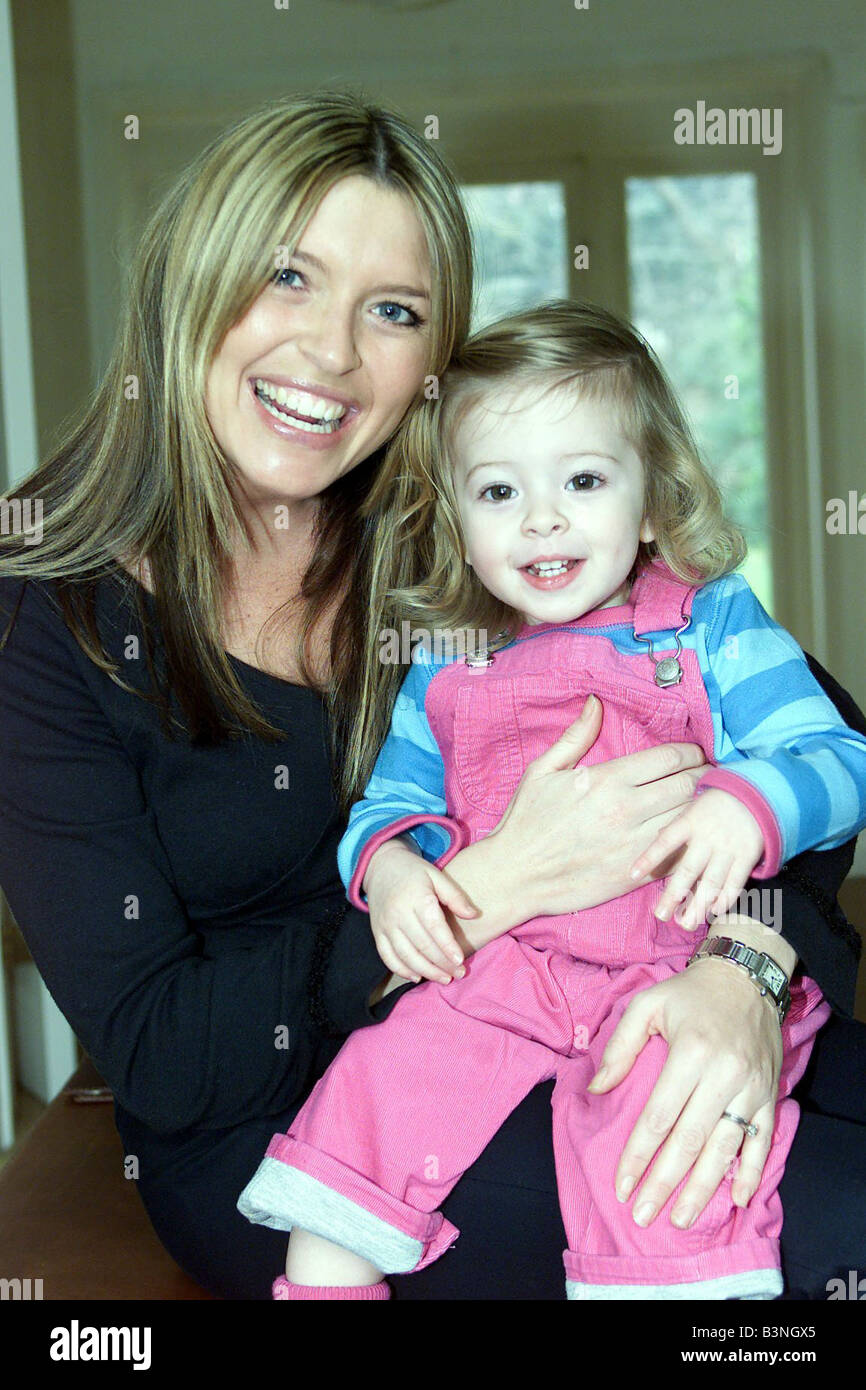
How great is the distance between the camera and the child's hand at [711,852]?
1149mm

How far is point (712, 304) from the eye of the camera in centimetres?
462

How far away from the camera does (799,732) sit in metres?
1.27

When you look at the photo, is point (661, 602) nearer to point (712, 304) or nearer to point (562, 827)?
point (562, 827)

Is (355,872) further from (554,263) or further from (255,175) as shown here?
(554,263)

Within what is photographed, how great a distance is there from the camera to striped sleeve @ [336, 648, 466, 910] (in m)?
1.37

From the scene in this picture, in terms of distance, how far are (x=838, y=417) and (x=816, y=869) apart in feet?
11.1

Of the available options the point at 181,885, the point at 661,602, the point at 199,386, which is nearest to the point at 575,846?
the point at 661,602

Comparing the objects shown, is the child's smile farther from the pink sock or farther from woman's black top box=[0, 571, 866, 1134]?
the pink sock

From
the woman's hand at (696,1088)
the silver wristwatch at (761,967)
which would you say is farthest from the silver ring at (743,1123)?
the silver wristwatch at (761,967)

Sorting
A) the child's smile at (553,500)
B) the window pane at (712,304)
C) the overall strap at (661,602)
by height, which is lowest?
the overall strap at (661,602)

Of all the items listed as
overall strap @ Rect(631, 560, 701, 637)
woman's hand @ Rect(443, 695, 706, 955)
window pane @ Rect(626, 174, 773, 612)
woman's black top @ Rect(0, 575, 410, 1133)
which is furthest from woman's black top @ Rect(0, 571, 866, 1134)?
window pane @ Rect(626, 174, 773, 612)

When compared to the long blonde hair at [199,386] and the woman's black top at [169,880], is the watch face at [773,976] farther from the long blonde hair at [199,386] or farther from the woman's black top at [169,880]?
the long blonde hair at [199,386]

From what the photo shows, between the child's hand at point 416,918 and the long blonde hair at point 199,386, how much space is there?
262 millimetres

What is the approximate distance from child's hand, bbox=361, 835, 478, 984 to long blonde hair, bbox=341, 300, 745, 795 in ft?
0.77
